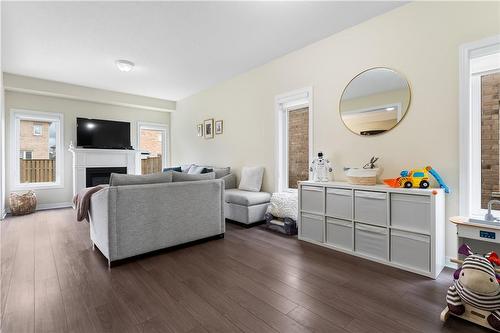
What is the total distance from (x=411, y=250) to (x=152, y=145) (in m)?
6.56

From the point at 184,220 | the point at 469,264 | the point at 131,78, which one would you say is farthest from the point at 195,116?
the point at 469,264

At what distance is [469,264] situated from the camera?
62.2 inches

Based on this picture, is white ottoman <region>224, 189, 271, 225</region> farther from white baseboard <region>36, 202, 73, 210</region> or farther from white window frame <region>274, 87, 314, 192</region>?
white baseboard <region>36, 202, 73, 210</region>

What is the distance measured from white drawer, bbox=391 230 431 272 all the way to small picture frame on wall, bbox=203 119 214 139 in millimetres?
4192

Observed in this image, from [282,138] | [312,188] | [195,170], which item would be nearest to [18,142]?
[195,170]

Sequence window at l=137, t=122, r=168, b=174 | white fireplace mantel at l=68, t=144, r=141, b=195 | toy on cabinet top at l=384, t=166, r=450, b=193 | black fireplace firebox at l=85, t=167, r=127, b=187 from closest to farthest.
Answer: toy on cabinet top at l=384, t=166, r=450, b=193
white fireplace mantel at l=68, t=144, r=141, b=195
black fireplace firebox at l=85, t=167, r=127, b=187
window at l=137, t=122, r=168, b=174

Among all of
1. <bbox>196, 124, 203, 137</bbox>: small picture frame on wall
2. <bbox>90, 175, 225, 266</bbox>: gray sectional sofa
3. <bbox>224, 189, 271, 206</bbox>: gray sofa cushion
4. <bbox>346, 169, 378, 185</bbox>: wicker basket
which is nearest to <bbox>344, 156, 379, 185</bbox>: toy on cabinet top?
<bbox>346, 169, 378, 185</bbox>: wicker basket

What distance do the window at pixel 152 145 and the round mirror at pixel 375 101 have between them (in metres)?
5.43

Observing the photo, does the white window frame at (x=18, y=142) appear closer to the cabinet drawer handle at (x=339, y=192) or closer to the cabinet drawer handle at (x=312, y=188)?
the cabinet drawer handle at (x=312, y=188)

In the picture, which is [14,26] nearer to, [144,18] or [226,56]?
[144,18]

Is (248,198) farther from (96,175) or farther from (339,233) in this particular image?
(96,175)

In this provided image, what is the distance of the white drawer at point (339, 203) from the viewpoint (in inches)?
107

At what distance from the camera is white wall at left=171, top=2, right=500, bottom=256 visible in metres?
2.33

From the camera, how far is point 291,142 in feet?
13.8
